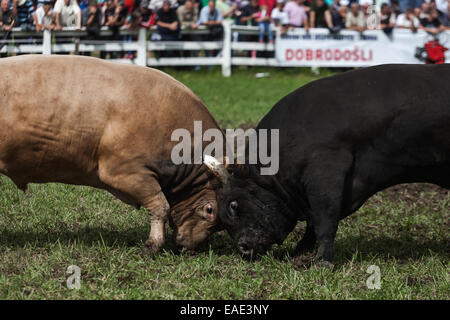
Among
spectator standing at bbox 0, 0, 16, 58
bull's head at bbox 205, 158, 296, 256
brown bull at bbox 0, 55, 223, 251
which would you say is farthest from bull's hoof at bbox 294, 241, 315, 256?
spectator standing at bbox 0, 0, 16, 58

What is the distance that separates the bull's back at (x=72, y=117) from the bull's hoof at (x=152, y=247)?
667 millimetres

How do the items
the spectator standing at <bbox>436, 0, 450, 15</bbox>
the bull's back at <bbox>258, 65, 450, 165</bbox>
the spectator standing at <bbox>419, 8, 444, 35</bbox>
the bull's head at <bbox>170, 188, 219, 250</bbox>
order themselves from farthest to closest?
the spectator standing at <bbox>436, 0, 450, 15</bbox>, the spectator standing at <bbox>419, 8, 444, 35</bbox>, the bull's head at <bbox>170, 188, 219, 250</bbox>, the bull's back at <bbox>258, 65, 450, 165</bbox>

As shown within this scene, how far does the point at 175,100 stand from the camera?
566 cm

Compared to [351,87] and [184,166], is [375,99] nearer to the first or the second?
[351,87]

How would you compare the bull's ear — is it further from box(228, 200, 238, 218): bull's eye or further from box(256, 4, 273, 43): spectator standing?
box(256, 4, 273, 43): spectator standing

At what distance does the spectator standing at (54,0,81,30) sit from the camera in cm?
969

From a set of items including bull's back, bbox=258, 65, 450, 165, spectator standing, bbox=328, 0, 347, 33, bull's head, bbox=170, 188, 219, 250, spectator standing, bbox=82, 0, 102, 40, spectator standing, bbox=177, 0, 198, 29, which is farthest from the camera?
spectator standing, bbox=328, 0, 347, 33

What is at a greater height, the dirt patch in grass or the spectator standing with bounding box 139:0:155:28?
the spectator standing with bounding box 139:0:155:28

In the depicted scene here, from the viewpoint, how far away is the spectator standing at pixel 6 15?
7965 mm

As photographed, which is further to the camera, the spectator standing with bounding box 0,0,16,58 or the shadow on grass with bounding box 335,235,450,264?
the spectator standing with bounding box 0,0,16,58

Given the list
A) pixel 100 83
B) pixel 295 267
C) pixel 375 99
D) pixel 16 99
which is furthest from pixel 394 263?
pixel 16 99

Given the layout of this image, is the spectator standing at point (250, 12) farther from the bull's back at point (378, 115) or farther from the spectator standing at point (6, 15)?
the bull's back at point (378, 115)

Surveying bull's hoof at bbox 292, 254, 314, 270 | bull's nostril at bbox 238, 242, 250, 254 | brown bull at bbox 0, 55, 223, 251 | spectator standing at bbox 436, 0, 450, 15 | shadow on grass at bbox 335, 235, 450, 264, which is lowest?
shadow on grass at bbox 335, 235, 450, 264

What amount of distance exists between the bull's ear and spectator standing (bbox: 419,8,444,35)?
51.4 feet
